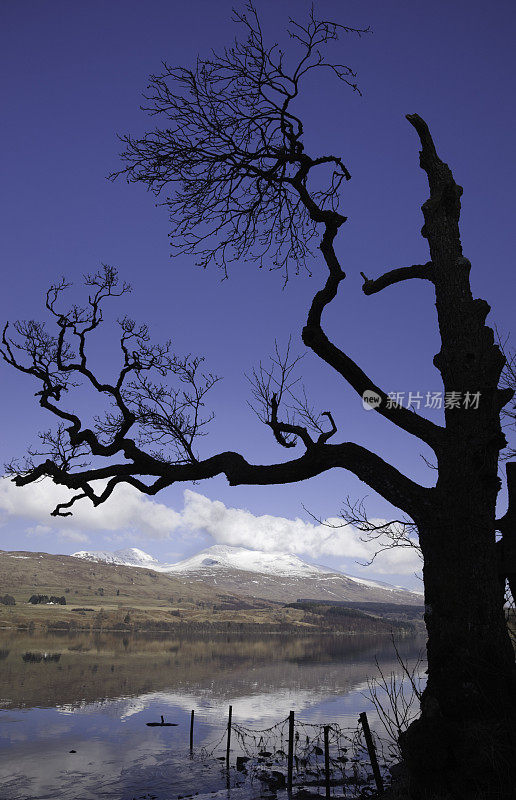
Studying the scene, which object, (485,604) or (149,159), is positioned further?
(149,159)

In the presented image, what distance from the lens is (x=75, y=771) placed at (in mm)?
26344

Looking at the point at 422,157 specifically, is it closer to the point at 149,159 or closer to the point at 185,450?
the point at 149,159

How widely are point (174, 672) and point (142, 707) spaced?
1115 inches

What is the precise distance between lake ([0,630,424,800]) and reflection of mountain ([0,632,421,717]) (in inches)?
6.1

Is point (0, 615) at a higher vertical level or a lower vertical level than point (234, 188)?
lower

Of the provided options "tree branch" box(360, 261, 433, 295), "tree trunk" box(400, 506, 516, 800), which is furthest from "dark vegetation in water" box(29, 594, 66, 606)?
"tree trunk" box(400, 506, 516, 800)

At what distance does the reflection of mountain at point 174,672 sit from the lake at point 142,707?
0.16 m

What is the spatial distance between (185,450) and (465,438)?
5274 millimetres

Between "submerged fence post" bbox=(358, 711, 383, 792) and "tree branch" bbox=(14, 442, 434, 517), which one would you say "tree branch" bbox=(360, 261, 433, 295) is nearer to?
"tree branch" bbox=(14, 442, 434, 517)

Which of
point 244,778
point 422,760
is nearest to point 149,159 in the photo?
point 422,760

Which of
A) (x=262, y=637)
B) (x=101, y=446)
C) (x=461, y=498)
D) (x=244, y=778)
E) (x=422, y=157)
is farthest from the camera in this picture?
(x=262, y=637)

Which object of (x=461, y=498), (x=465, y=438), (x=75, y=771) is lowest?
(x=75, y=771)

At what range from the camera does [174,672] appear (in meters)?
74.4

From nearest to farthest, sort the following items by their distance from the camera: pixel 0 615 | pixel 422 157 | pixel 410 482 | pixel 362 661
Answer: pixel 410 482 < pixel 422 157 < pixel 362 661 < pixel 0 615
